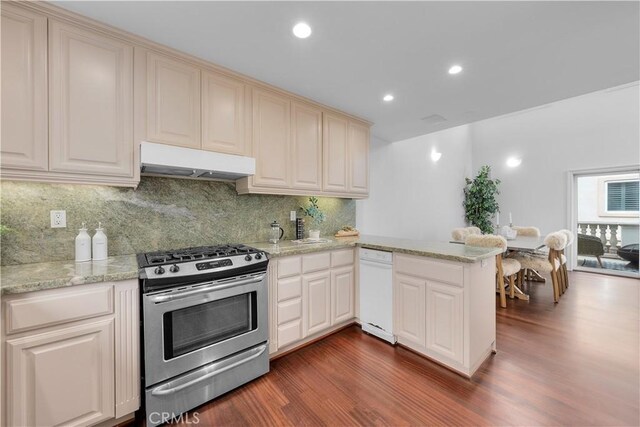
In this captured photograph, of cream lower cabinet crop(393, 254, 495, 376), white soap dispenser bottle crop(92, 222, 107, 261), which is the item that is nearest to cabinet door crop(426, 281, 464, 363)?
cream lower cabinet crop(393, 254, 495, 376)

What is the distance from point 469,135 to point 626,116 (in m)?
2.59

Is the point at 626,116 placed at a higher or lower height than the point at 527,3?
higher

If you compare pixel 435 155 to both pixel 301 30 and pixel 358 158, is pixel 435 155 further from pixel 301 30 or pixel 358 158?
pixel 301 30

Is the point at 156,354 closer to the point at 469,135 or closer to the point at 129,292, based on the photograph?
the point at 129,292

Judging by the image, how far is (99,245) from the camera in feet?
5.99

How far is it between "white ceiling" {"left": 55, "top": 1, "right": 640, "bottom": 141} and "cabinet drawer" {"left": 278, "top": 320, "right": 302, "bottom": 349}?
85.0 inches

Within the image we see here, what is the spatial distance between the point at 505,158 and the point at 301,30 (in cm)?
628

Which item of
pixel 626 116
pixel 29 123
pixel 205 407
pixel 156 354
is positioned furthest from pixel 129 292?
pixel 626 116

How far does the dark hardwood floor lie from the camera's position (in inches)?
64.6

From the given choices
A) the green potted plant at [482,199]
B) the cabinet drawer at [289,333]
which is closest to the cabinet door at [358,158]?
the cabinet drawer at [289,333]

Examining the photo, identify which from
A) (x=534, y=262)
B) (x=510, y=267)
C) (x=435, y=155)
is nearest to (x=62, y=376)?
(x=510, y=267)

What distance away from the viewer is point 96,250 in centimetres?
182

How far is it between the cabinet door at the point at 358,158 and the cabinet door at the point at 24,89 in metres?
2.61

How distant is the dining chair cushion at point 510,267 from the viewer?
3489 mm
